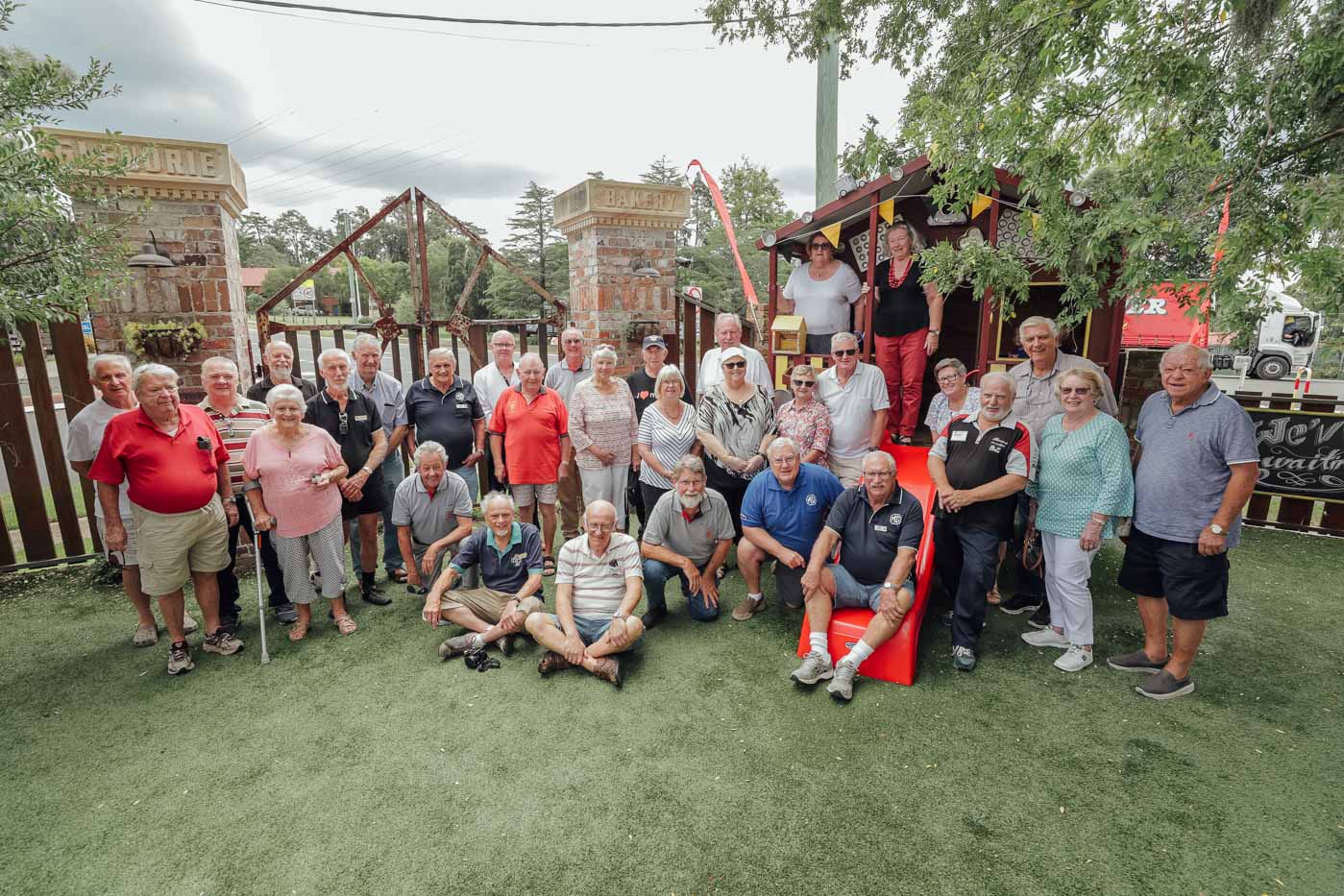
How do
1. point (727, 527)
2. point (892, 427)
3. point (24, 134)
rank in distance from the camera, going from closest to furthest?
point (24, 134) → point (727, 527) → point (892, 427)

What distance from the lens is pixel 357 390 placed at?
4.54m

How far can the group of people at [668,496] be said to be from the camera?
135 inches

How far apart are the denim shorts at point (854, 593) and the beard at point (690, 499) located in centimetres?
85

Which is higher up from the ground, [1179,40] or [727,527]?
[1179,40]

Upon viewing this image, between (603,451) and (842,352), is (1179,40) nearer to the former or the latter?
(842,352)

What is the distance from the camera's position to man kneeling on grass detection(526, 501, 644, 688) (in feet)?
11.9

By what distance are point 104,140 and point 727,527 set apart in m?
4.66

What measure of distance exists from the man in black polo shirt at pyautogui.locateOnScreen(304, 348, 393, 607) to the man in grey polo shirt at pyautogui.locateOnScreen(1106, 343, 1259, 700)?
175 inches

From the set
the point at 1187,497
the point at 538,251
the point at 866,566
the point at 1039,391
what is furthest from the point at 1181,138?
the point at 538,251

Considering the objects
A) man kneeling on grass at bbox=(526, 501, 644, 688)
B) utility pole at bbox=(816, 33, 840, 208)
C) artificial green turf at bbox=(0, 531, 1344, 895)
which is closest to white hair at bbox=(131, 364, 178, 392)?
artificial green turf at bbox=(0, 531, 1344, 895)

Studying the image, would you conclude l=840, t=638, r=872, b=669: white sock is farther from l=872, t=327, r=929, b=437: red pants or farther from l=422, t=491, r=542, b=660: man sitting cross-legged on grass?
l=872, t=327, r=929, b=437: red pants

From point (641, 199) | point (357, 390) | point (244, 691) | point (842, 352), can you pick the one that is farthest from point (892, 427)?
point (244, 691)

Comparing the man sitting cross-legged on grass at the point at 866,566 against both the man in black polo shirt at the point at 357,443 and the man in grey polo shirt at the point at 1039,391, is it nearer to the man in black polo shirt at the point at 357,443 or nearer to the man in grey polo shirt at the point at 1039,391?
the man in grey polo shirt at the point at 1039,391

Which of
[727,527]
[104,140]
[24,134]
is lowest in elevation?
[727,527]
